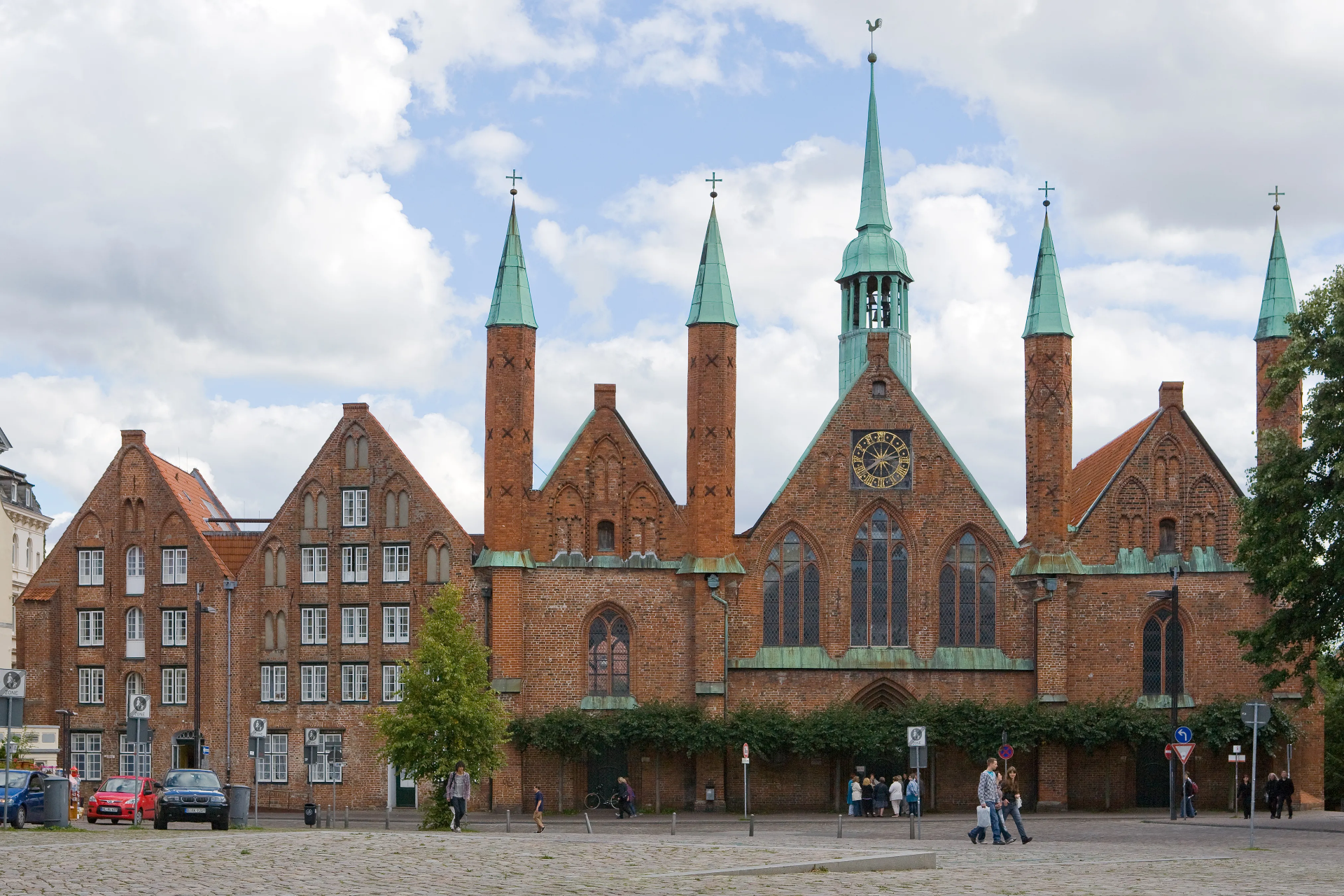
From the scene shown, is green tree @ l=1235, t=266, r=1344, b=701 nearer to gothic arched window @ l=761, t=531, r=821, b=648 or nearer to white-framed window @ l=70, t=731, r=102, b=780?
gothic arched window @ l=761, t=531, r=821, b=648

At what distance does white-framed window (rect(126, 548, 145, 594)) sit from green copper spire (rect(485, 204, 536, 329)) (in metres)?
16.2

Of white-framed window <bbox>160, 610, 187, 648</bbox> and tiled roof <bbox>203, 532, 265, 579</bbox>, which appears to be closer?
white-framed window <bbox>160, 610, 187, 648</bbox>

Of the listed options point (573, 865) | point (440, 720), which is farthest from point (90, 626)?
point (573, 865)

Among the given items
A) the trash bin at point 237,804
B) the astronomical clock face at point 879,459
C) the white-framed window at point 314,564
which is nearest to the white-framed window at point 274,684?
the white-framed window at point 314,564

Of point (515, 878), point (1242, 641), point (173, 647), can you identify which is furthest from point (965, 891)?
point (173, 647)

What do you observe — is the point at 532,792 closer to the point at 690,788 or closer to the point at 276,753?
the point at 690,788

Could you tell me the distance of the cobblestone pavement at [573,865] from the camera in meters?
20.6

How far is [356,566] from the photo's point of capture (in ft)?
198

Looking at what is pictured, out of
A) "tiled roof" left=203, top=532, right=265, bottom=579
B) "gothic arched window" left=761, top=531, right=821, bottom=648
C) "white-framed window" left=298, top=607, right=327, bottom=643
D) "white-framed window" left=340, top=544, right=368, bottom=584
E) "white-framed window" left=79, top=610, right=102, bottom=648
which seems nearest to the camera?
"gothic arched window" left=761, top=531, right=821, bottom=648

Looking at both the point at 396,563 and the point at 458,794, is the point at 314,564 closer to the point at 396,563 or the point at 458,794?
the point at 396,563

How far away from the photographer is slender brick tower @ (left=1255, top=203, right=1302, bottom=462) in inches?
2218

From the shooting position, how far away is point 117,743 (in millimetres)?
61344

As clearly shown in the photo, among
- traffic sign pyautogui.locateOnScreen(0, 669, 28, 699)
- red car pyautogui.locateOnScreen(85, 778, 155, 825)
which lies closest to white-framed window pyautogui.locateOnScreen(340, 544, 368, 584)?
red car pyautogui.locateOnScreen(85, 778, 155, 825)

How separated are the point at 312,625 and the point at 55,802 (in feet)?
87.2
